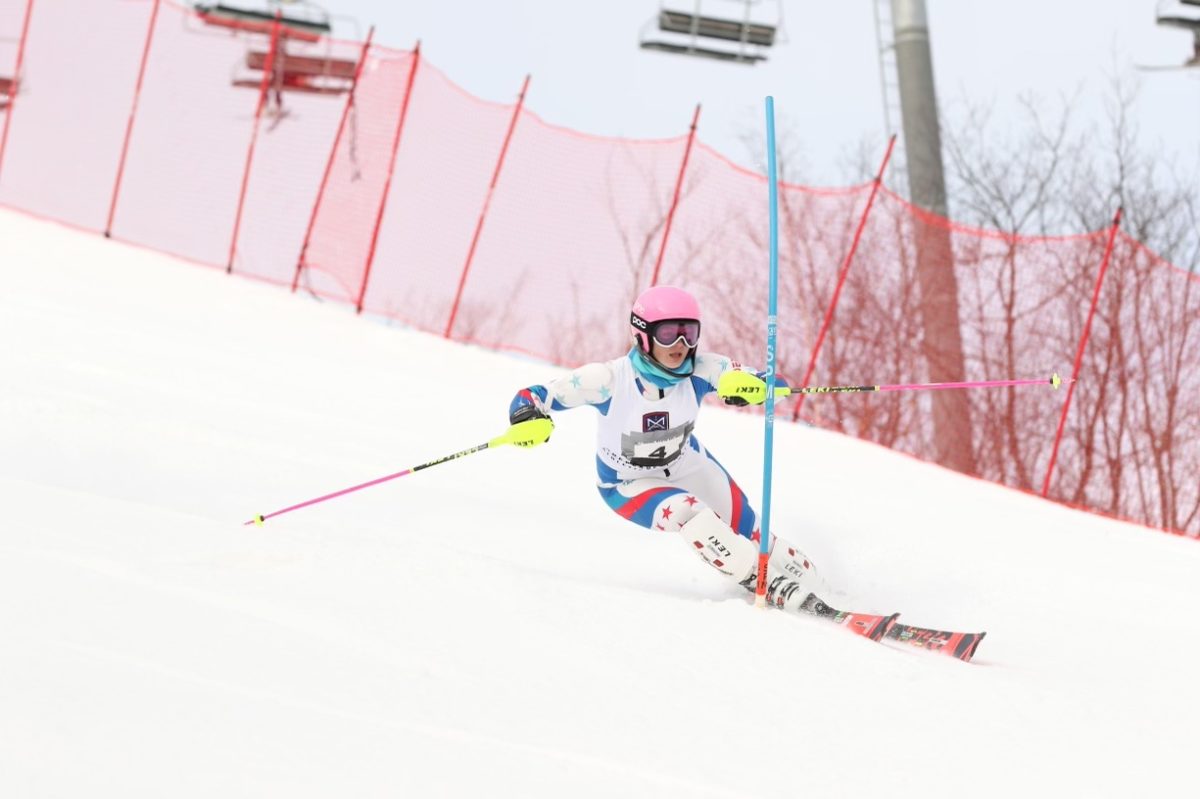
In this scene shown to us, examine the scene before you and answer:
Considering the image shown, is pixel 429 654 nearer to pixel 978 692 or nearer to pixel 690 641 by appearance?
pixel 690 641

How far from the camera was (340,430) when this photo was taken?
7934mm

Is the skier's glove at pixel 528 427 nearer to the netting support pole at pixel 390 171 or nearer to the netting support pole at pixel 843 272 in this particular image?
the netting support pole at pixel 843 272

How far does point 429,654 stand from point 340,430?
4759 millimetres

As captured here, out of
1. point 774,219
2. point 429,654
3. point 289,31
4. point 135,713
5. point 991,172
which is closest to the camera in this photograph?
point 135,713

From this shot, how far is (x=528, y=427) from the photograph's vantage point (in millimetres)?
4809

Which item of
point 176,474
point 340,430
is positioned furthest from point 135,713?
point 340,430

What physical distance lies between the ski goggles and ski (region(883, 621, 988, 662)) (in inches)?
53.5

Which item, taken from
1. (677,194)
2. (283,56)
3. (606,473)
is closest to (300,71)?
(283,56)

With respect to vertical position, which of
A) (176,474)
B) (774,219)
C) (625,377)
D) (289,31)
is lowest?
(176,474)

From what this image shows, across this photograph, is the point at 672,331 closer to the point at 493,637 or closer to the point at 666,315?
the point at 666,315

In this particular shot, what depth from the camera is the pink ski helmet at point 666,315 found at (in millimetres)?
4941

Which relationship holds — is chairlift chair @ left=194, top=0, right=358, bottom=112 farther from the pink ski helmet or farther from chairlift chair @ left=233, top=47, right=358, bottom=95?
the pink ski helmet

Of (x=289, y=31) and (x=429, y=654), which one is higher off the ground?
(x=289, y=31)

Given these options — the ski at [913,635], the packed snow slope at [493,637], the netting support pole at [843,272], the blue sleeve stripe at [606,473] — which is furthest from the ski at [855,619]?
the netting support pole at [843,272]
